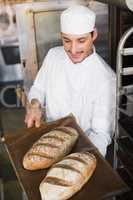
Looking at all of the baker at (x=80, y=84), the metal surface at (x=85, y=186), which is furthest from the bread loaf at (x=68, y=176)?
the baker at (x=80, y=84)

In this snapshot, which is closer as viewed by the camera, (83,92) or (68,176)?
(68,176)

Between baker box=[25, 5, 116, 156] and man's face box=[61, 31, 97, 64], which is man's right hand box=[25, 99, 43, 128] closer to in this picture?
baker box=[25, 5, 116, 156]

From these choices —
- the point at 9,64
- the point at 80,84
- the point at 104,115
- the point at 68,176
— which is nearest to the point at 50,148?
the point at 68,176

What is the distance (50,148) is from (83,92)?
42 cm

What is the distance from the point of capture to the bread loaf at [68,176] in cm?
114

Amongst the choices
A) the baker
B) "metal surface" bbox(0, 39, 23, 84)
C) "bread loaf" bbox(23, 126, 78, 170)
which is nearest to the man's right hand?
the baker

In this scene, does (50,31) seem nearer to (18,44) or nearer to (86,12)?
(18,44)

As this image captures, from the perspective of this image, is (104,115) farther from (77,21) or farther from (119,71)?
(77,21)

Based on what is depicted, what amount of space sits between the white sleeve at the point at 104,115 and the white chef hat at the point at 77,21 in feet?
0.93

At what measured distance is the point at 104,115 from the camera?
5.17 ft

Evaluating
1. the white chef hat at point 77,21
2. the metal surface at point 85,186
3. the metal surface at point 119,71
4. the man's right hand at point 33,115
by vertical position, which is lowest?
the metal surface at point 85,186

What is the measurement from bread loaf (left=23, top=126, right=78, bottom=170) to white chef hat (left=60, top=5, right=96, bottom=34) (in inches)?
17.9

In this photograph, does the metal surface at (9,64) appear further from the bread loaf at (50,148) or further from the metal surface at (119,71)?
the metal surface at (119,71)

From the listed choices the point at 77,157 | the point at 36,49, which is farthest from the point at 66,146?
the point at 36,49
